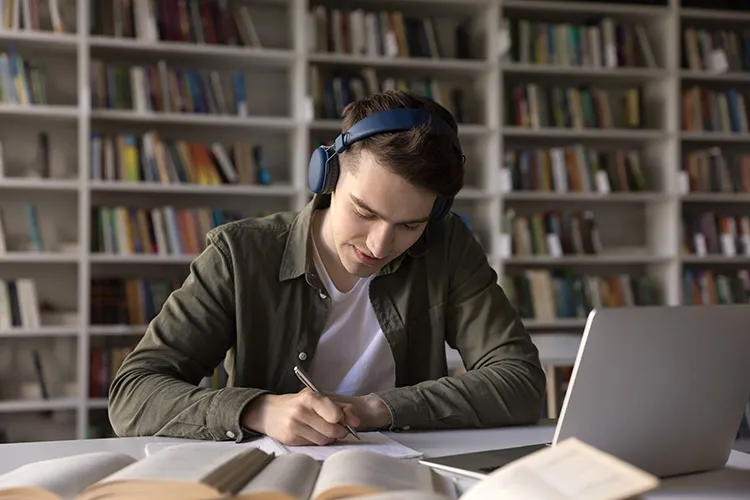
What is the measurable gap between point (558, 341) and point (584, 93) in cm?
161

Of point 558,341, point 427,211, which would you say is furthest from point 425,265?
point 558,341

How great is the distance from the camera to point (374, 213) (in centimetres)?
141

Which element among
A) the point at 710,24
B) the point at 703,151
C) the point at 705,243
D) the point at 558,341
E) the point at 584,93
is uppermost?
the point at 710,24

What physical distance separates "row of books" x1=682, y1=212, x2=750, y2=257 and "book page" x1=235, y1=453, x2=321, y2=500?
384cm

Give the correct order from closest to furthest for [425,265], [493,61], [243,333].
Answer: [243,333] < [425,265] < [493,61]

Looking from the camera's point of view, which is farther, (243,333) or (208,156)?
(208,156)

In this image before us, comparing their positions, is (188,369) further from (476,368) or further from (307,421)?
(476,368)

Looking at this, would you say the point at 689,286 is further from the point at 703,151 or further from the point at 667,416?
the point at 667,416

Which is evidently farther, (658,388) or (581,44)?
(581,44)

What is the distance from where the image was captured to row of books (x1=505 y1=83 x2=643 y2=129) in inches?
166

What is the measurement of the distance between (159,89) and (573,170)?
2066 mm

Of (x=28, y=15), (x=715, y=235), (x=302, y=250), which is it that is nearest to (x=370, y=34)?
(x=28, y=15)

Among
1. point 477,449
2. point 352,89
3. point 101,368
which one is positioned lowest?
point 101,368

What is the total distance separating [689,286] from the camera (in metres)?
4.38
